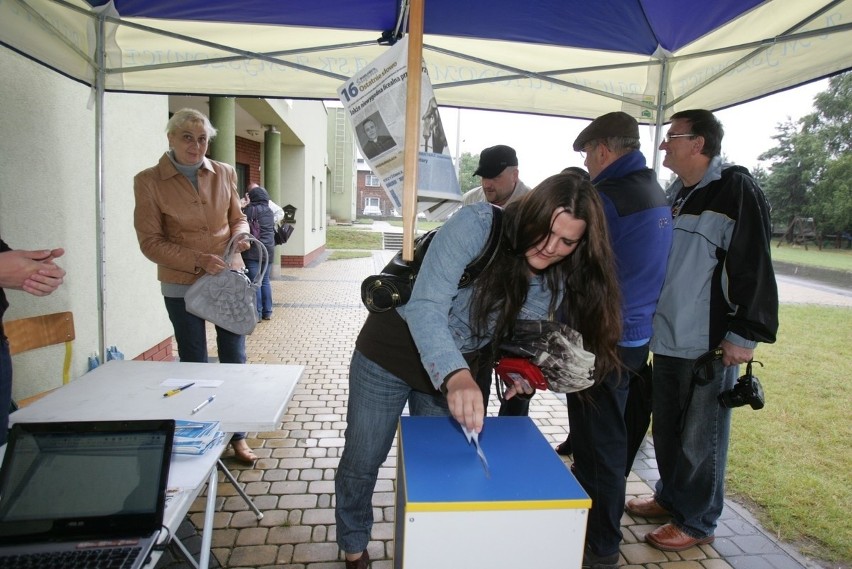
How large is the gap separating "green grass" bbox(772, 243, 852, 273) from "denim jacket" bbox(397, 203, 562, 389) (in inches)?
999

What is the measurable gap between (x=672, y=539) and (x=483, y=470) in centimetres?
185

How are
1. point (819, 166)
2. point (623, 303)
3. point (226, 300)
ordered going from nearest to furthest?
point (623, 303) < point (226, 300) < point (819, 166)

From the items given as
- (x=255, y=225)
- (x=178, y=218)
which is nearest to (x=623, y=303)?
(x=178, y=218)

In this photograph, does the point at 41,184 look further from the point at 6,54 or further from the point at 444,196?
the point at 444,196

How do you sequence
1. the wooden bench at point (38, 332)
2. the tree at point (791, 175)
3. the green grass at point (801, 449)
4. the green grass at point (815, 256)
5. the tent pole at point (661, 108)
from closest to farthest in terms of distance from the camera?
the wooden bench at point (38, 332) → the green grass at point (801, 449) → the tent pole at point (661, 108) → the green grass at point (815, 256) → the tree at point (791, 175)

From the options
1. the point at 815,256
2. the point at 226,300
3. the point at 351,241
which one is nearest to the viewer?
the point at 226,300

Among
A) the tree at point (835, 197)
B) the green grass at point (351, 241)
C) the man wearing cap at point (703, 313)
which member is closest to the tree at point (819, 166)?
the tree at point (835, 197)

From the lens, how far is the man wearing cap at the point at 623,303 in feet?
6.86

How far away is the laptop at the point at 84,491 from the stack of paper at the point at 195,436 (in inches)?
8.9

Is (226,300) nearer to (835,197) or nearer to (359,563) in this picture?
(359,563)

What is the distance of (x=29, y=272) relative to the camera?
60.9 inches

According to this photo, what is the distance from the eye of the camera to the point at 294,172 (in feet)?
43.0

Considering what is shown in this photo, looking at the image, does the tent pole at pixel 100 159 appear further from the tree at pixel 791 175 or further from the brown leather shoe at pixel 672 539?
the tree at pixel 791 175

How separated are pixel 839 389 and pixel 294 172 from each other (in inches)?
474
